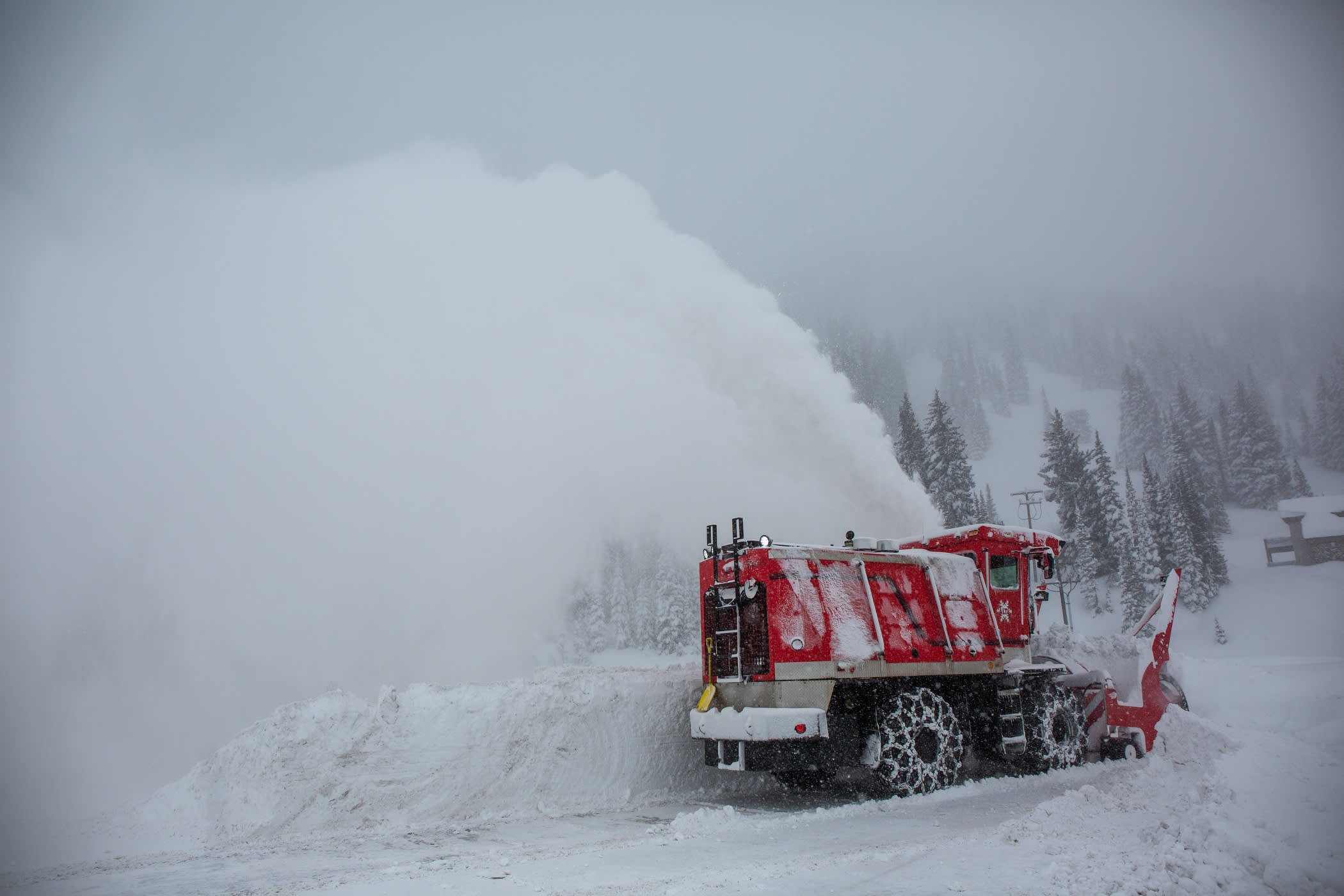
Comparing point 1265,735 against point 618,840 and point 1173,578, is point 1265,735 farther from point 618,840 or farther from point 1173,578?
point 618,840

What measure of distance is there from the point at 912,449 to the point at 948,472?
2996mm

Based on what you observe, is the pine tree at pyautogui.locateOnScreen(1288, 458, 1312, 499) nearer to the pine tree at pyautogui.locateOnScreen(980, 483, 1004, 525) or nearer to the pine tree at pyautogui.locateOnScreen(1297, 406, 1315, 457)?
the pine tree at pyautogui.locateOnScreen(1297, 406, 1315, 457)

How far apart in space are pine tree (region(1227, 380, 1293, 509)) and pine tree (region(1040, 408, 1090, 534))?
56.1 ft

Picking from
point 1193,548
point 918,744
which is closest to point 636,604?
point 1193,548

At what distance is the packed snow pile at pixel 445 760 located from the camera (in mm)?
8805

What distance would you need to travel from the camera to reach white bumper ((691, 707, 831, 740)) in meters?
9.30

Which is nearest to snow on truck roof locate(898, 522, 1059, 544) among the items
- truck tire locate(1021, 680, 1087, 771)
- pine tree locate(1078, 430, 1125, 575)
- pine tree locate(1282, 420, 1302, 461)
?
truck tire locate(1021, 680, 1087, 771)

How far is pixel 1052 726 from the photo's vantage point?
1251 cm

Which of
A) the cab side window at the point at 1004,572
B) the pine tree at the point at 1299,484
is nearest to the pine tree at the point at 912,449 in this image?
the pine tree at the point at 1299,484

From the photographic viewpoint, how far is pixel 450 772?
32.3 feet

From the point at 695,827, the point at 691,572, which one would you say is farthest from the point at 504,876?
the point at 691,572

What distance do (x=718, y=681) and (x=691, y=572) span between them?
130 feet

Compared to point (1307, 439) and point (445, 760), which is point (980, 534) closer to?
point (445, 760)

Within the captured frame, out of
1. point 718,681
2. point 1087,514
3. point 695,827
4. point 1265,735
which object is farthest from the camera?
point 1087,514
